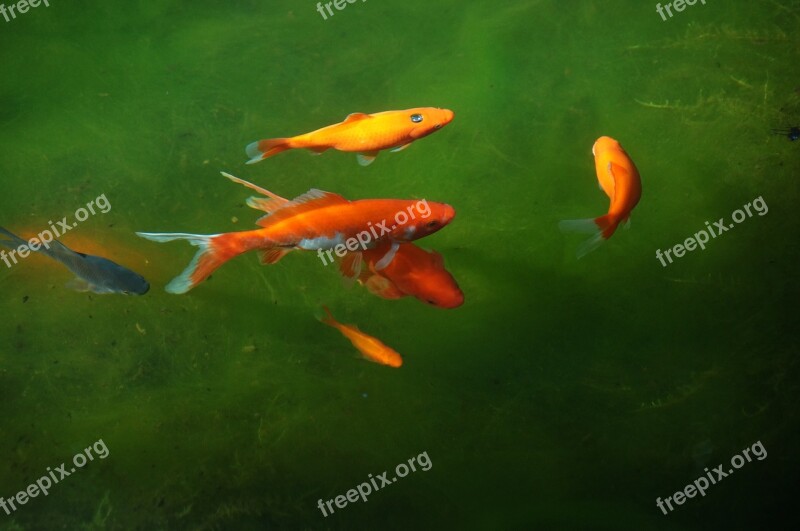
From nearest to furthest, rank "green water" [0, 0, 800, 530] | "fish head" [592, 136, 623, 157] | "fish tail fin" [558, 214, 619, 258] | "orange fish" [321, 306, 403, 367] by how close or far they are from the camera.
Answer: "fish tail fin" [558, 214, 619, 258] < "fish head" [592, 136, 623, 157] < "orange fish" [321, 306, 403, 367] < "green water" [0, 0, 800, 530]

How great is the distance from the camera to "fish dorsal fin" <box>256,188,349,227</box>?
7.10 ft

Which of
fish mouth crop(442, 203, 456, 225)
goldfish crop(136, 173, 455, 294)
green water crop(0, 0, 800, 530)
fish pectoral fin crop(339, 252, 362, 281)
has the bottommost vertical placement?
green water crop(0, 0, 800, 530)

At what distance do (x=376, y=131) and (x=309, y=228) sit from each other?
49cm

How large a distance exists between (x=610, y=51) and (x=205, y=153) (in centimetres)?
199

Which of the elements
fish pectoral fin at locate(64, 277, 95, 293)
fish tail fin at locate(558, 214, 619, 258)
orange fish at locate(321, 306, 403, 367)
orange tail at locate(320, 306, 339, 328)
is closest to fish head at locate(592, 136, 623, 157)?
fish tail fin at locate(558, 214, 619, 258)

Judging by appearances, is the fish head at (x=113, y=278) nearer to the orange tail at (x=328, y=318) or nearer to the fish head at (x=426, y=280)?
the orange tail at (x=328, y=318)

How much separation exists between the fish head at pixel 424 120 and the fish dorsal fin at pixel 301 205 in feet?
1.43

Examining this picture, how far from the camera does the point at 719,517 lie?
2.75 m

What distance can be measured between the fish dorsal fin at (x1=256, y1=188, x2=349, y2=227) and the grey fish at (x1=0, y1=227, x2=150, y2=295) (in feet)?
2.39

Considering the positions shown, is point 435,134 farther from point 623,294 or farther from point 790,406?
point 790,406

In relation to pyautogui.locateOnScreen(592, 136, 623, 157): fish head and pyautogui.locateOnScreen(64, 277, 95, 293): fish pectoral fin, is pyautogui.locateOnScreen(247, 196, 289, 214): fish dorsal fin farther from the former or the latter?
pyautogui.locateOnScreen(592, 136, 623, 157): fish head

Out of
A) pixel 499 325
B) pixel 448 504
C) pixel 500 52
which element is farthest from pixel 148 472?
pixel 500 52

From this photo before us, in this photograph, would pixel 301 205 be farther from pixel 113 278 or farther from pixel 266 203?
pixel 113 278

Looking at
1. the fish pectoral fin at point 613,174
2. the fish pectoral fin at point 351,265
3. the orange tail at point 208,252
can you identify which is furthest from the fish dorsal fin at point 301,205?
the fish pectoral fin at point 613,174
